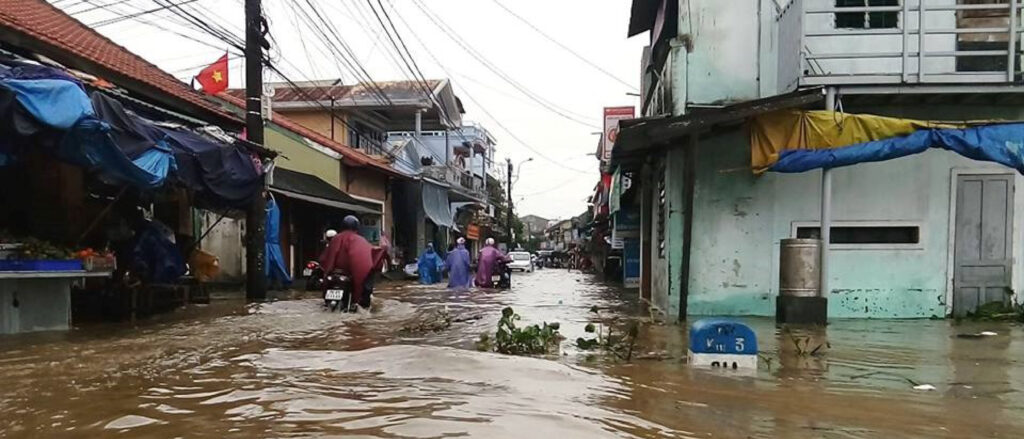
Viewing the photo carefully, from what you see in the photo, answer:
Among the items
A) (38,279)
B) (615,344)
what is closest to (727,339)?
(615,344)

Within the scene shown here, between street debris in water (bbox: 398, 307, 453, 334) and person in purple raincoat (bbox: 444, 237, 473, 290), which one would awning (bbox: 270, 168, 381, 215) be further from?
street debris in water (bbox: 398, 307, 453, 334)

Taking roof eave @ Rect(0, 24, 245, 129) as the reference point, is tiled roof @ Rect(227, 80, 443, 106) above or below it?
above

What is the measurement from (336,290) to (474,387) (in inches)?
231

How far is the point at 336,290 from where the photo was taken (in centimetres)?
1078

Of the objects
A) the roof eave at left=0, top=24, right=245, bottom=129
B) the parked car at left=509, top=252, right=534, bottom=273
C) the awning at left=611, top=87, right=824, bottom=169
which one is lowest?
the parked car at left=509, top=252, right=534, bottom=273

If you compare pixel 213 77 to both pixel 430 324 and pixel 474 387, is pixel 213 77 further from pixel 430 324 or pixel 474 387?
pixel 474 387

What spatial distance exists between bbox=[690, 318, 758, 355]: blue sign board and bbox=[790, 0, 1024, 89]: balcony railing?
483cm

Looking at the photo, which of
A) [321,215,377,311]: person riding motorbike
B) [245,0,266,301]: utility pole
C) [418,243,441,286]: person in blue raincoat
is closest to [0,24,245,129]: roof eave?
[245,0,266,301]: utility pole

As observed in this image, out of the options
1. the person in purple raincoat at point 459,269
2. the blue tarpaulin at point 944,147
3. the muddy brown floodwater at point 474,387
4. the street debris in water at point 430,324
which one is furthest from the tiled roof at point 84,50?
the blue tarpaulin at point 944,147

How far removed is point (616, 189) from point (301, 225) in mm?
9554

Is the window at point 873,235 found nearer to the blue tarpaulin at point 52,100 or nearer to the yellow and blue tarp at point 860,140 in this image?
the yellow and blue tarp at point 860,140

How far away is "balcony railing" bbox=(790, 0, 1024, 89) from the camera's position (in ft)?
32.3

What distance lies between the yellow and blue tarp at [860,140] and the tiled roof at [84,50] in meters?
9.37

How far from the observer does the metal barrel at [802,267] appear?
986 centimetres
